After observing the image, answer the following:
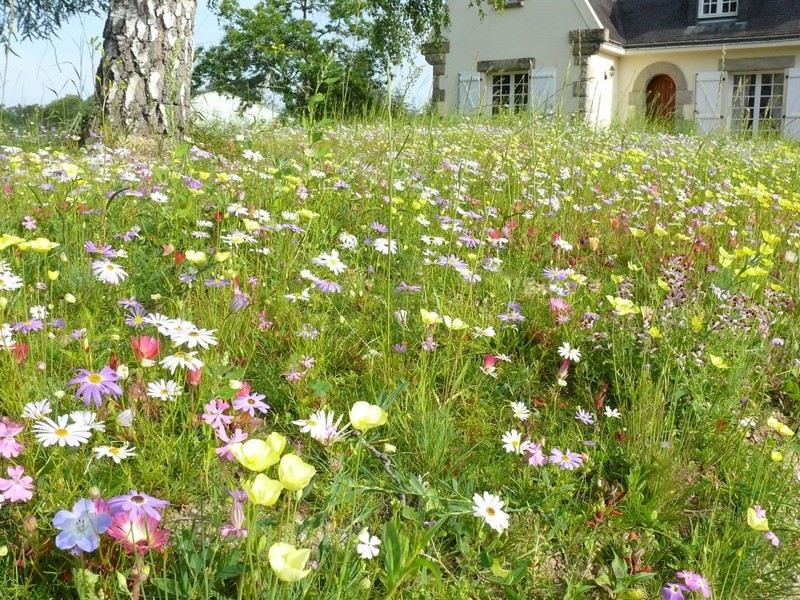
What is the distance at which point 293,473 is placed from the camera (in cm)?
96

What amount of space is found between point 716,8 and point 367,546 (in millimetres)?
23828

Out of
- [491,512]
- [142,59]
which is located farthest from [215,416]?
[142,59]

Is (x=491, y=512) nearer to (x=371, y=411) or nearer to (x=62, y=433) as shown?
(x=371, y=411)

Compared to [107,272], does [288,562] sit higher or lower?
lower

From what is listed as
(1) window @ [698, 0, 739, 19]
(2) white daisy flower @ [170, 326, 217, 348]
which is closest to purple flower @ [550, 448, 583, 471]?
(2) white daisy flower @ [170, 326, 217, 348]

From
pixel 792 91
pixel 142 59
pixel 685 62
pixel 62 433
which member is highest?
pixel 685 62

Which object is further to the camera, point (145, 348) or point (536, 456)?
point (536, 456)

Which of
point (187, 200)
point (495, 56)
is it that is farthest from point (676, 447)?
point (495, 56)

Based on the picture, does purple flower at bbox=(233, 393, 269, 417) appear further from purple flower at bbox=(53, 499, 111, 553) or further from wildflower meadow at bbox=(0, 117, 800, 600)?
purple flower at bbox=(53, 499, 111, 553)

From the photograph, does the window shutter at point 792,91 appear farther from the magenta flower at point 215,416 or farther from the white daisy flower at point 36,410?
the white daisy flower at point 36,410

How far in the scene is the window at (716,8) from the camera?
68.7 feet

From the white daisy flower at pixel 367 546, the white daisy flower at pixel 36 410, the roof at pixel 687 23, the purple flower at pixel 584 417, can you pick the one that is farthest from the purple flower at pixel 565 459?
the roof at pixel 687 23

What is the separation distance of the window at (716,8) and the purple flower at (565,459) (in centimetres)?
2293

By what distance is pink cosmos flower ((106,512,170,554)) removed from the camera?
1.21m
